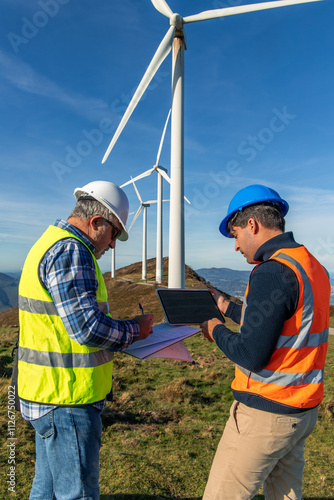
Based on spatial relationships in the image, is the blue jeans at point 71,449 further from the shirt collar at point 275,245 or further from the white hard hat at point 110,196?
the shirt collar at point 275,245

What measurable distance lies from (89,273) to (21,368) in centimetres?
81

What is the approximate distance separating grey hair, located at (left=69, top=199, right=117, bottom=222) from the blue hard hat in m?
0.87

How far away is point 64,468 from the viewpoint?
2.07 metres

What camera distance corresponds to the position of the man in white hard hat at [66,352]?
6.55 feet

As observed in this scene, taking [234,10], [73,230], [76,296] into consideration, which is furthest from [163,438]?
[234,10]

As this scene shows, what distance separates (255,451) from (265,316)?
2.75ft

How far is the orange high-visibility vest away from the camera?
76.2 inches

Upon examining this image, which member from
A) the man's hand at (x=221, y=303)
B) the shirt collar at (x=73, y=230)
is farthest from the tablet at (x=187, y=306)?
the shirt collar at (x=73, y=230)

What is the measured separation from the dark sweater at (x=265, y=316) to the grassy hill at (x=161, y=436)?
2.40 m

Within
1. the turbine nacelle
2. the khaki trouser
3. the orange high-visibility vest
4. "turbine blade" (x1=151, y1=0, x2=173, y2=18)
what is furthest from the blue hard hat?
"turbine blade" (x1=151, y1=0, x2=173, y2=18)

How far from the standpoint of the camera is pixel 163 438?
4.76m

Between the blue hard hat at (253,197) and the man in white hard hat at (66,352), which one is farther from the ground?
the blue hard hat at (253,197)

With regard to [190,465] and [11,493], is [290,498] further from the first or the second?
[11,493]

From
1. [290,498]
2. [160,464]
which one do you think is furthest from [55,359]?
[160,464]
